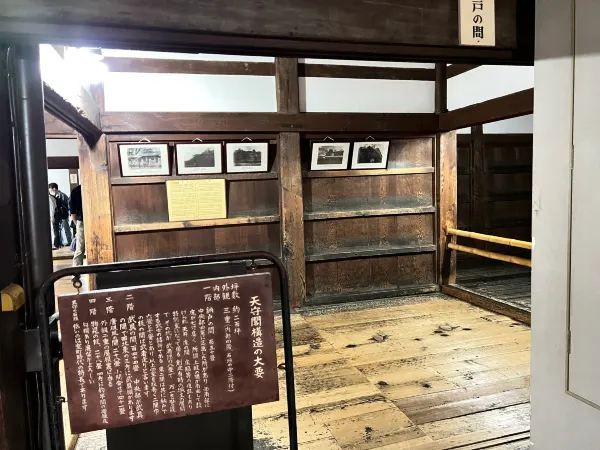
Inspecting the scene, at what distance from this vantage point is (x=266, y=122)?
4.34 m

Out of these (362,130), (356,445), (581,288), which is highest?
(362,130)

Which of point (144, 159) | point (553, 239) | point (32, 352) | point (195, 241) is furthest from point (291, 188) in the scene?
point (32, 352)

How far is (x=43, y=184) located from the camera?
1747 mm

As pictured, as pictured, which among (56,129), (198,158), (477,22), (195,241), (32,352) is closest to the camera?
(32,352)

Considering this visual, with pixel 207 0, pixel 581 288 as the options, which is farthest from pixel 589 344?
pixel 207 0

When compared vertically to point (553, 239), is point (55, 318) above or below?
below

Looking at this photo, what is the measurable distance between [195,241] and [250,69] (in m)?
1.79

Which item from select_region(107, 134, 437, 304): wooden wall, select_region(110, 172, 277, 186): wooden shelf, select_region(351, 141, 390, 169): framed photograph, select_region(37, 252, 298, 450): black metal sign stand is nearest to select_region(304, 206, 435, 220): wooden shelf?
select_region(107, 134, 437, 304): wooden wall

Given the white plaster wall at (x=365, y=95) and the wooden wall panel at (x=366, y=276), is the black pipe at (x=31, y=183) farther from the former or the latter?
the wooden wall panel at (x=366, y=276)

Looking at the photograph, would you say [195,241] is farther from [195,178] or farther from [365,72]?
[365,72]

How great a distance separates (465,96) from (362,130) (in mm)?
1264

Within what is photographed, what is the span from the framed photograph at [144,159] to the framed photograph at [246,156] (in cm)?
59

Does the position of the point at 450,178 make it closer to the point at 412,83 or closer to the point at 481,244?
the point at 412,83

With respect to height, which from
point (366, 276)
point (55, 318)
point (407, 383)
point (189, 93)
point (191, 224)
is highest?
point (189, 93)
